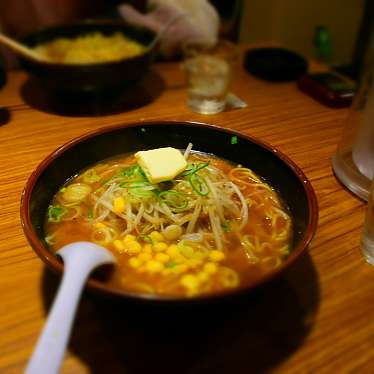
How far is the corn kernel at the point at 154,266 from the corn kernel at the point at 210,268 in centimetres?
10

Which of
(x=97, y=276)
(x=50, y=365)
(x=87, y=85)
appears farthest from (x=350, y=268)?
(x=87, y=85)

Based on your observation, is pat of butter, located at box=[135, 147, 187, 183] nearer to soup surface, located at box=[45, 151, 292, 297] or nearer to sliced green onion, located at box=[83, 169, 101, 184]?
soup surface, located at box=[45, 151, 292, 297]

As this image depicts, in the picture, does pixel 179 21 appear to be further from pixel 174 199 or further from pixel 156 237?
pixel 156 237

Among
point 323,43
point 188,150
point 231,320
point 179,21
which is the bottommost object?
point 323,43

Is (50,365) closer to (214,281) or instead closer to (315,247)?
(214,281)

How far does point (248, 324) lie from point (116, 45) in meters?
1.66

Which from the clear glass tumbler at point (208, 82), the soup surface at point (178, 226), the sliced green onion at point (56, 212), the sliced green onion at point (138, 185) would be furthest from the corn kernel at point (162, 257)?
the clear glass tumbler at point (208, 82)

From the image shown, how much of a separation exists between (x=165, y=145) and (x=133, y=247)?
458 millimetres

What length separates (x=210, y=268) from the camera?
936mm

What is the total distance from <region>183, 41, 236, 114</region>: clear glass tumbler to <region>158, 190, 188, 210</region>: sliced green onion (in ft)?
2.66

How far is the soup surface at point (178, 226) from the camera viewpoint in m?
0.93

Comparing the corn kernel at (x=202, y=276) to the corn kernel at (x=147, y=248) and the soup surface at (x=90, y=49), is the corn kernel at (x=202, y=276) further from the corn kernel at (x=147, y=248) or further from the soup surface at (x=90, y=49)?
the soup surface at (x=90, y=49)

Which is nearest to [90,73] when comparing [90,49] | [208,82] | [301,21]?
[90,49]

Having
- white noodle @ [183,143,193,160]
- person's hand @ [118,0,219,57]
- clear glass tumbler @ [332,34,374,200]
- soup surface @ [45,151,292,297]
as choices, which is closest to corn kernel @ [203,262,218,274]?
soup surface @ [45,151,292,297]
